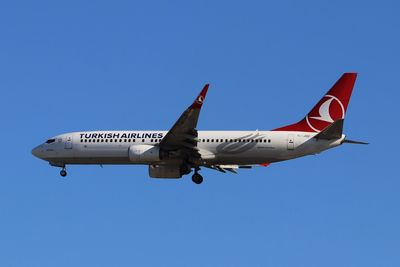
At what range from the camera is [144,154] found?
68.8 meters

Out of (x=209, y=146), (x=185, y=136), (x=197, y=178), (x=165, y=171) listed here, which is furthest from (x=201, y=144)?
(x=165, y=171)

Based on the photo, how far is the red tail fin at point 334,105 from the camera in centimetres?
7038

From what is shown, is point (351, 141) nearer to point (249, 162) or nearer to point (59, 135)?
point (249, 162)

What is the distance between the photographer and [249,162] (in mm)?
69188

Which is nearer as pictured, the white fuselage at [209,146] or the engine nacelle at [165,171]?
the white fuselage at [209,146]

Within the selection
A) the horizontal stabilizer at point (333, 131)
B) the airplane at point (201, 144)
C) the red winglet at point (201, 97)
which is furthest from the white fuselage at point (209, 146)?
the red winglet at point (201, 97)

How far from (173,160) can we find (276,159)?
720cm

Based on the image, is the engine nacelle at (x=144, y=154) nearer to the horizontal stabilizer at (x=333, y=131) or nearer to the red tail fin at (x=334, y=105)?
the red tail fin at (x=334, y=105)

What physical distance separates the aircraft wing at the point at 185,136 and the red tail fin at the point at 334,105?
6590 mm

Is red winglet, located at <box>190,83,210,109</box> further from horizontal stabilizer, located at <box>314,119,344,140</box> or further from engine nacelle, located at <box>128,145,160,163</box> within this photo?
horizontal stabilizer, located at <box>314,119,344,140</box>

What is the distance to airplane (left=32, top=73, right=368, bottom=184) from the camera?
66.9 metres

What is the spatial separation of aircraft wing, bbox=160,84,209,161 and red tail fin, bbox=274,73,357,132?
6.59 metres

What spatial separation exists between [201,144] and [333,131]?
9.68 m

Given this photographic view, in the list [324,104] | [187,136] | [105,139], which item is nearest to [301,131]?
[324,104]
